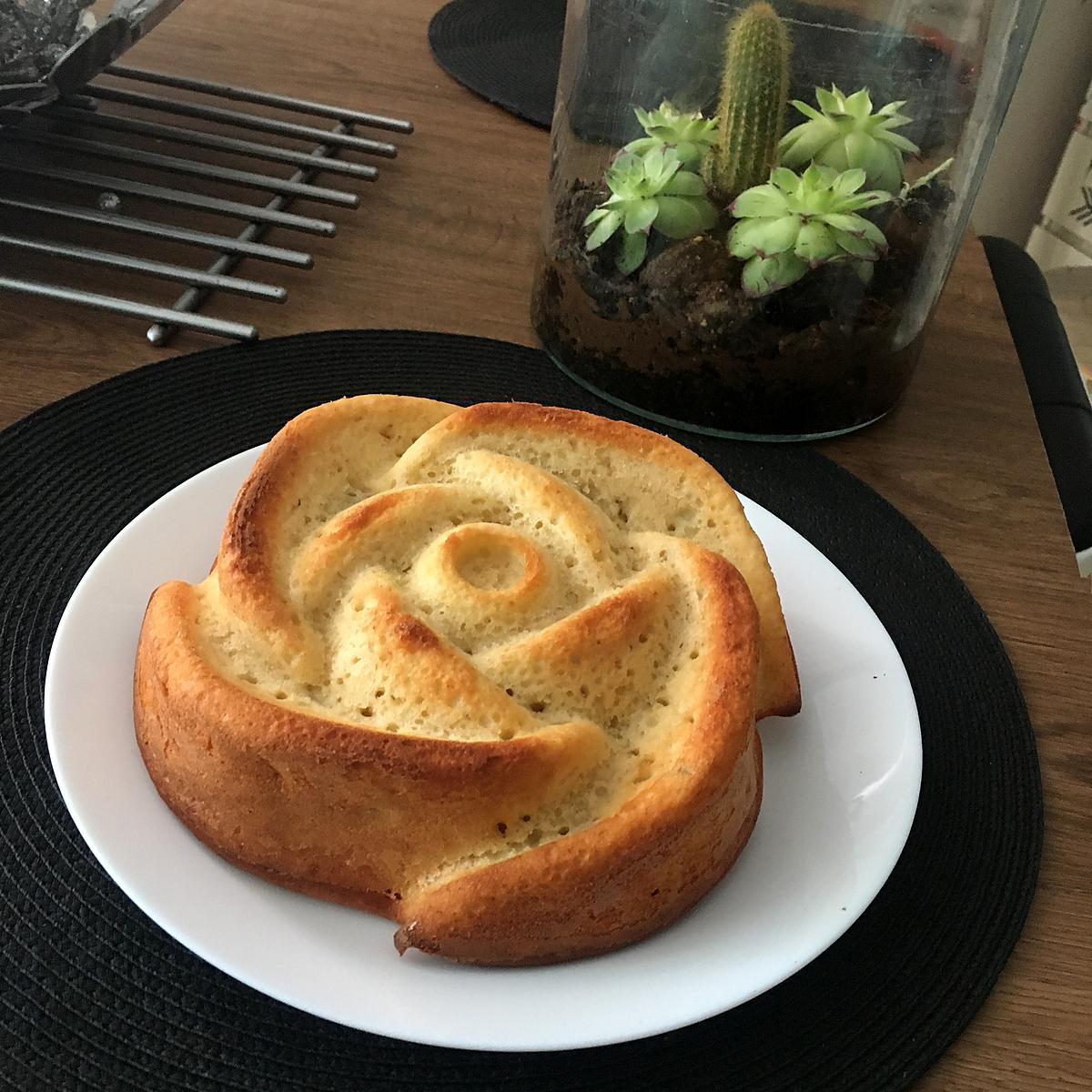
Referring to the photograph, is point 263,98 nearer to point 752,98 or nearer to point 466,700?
point 752,98

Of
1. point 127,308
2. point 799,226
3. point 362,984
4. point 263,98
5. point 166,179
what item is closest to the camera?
point 362,984

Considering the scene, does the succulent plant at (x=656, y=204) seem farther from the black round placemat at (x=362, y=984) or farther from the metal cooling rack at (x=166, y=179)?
the metal cooling rack at (x=166, y=179)

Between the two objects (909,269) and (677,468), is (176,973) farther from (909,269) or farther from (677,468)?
(909,269)

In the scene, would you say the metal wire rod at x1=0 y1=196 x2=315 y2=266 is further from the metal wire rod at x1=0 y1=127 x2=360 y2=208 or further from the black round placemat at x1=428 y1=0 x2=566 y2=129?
the black round placemat at x1=428 y1=0 x2=566 y2=129

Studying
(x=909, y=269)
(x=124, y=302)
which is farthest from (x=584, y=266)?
(x=124, y=302)

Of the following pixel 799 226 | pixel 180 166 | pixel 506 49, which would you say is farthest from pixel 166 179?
pixel 799 226

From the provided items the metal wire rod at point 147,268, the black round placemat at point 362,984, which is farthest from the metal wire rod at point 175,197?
the black round placemat at point 362,984
